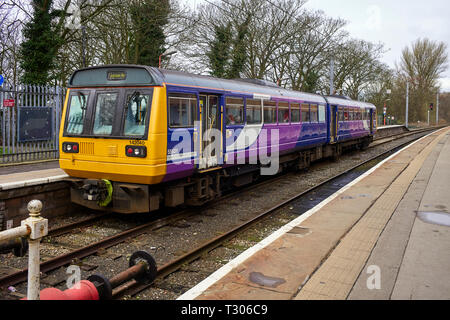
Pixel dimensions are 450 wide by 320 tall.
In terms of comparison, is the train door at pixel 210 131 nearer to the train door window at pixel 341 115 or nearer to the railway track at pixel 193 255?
the railway track at pixel 193 255

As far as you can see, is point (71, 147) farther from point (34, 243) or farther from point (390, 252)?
point (390, 252)

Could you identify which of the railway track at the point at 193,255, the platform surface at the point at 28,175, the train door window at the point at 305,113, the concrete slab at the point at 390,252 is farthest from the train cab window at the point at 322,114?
the platform surface at the point at 28,175

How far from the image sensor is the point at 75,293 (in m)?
3.66

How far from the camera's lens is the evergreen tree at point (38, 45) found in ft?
59.3

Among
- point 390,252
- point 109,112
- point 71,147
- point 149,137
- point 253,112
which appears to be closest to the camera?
point 390,252

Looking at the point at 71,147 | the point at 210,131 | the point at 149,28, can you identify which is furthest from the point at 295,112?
the point at 149,28

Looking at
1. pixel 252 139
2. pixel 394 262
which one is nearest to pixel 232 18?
pixel 252 139

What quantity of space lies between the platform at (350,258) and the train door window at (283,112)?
4.10 metres

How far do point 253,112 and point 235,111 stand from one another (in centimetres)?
107

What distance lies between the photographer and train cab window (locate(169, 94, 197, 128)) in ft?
24.9

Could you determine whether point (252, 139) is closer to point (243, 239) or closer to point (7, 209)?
point (243, 239)

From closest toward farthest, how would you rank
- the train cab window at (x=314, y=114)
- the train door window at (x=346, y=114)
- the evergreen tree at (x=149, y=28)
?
1. the train cab window at (x=314, y=114)
2. the train door window at (x=346, y=114)
3. the evergreen tree at (x=149, y=28)
